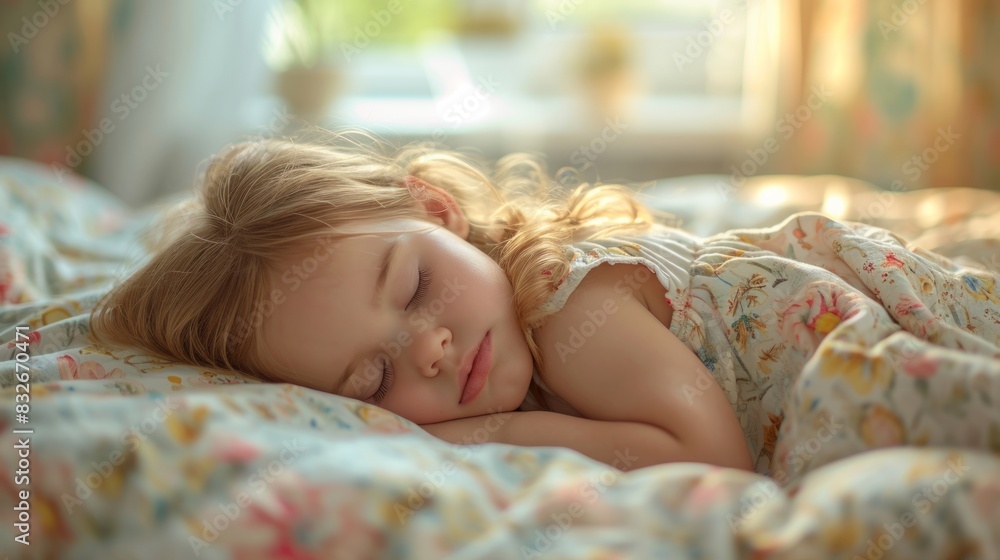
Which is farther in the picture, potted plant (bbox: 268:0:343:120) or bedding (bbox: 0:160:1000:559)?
potted plant (bbox: 268:0:343:120)

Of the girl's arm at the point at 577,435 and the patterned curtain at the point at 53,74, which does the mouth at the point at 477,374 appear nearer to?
the girl's arm at the point at 577,435

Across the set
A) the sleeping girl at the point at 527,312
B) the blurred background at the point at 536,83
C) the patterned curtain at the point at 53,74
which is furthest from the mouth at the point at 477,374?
the patterned curtain at the point at 53,74

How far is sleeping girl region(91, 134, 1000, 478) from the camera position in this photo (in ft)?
2.91

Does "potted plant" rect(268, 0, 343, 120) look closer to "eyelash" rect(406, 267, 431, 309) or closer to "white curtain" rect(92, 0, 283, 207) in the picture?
"white curtain" rect(92, 0, 283, 207)

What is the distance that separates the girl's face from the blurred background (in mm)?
1548

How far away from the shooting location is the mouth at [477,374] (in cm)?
94

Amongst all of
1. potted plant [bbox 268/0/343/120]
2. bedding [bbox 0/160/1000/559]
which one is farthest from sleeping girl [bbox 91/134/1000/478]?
potted plant [bbox 268/0/343/120]

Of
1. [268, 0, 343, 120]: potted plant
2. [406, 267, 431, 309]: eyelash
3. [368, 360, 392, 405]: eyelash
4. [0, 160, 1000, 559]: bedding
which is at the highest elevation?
[268, 0, 343, 120]: potted plant

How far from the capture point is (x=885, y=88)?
2.30 meters

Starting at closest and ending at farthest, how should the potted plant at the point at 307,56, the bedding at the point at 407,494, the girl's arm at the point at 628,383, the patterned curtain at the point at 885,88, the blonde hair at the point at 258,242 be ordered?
the bedding at the point at 407,494
the girl's arm at the point at 628,383
the blonde hair at the point at 258,242
the patterned curtain at the point at 885,88
the potted plant at the point at 307,56

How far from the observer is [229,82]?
2.62m

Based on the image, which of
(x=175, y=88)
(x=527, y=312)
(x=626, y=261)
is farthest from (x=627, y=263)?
(x=175, y=88)

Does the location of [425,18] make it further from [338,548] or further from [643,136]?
[338,548]

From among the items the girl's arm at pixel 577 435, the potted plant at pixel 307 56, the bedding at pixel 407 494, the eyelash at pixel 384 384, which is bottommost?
the girl's arm at pixel 577 435
